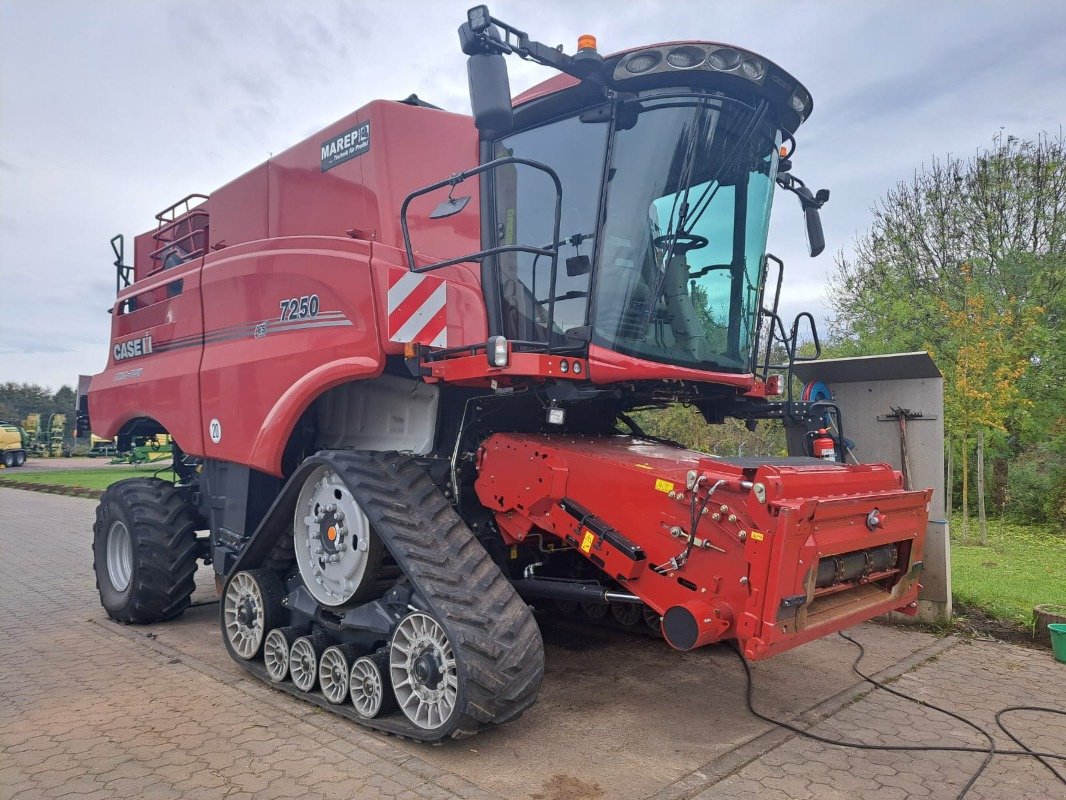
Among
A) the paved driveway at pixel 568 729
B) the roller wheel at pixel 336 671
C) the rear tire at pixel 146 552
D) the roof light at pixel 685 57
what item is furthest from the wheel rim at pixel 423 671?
the rear tire at pixel 146 552

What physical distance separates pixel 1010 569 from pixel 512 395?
20.0 ft

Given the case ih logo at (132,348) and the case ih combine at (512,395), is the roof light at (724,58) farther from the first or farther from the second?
the case ih logo at (132,348)

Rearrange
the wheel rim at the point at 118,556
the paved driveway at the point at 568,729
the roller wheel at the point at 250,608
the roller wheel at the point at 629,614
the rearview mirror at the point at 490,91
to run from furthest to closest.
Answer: the wheel rim at the point at 118,556 → the roller wheel at the point at 629,614 → the roller wheel at the point at 250,608 → the rearview mirror at the point at 490,91 → the paved driveway at the point at 568,729

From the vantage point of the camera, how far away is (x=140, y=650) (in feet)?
18.8

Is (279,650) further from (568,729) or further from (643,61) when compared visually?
(643,61)

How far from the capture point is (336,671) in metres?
4.35

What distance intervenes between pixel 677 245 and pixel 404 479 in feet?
6.43

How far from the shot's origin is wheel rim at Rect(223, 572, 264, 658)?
16.4 ft

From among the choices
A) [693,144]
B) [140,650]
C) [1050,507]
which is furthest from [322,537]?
[1050,507]

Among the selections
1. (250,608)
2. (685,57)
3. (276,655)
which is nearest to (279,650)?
(276,655)

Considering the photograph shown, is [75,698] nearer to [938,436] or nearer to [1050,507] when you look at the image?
[938,436]

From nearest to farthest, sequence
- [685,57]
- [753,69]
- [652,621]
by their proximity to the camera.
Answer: [685,57] < [753,69] < [652,621]

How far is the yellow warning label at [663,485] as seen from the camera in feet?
12.5

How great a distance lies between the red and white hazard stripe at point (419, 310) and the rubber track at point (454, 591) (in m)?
0.70
